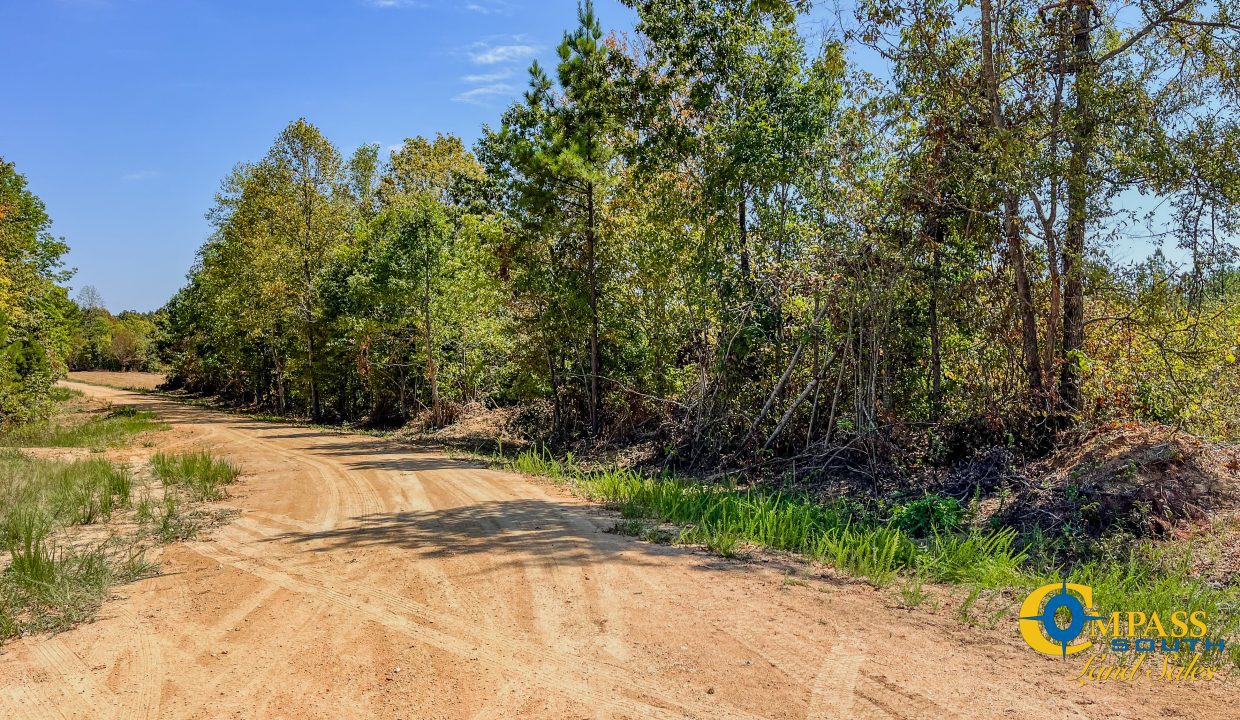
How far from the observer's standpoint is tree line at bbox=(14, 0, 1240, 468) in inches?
366

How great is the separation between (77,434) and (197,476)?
517 inches

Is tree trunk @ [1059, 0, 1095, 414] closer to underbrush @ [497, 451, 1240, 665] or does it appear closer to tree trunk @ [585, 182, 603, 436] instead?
underbrush @ [497, 451, 1240, 665]

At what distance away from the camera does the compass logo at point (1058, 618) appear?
484 cm

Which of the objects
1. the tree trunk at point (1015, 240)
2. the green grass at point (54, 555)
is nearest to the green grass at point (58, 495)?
the green grass at point (54, 555)

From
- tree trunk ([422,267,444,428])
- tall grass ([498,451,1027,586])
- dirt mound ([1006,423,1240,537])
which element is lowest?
tall grass ([498,451,1027,586])

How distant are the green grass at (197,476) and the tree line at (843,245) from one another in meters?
7.61

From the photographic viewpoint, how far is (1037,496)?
27.9ft

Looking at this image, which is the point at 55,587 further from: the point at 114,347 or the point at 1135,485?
the point at 114,347

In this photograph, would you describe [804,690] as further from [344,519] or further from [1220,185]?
[1220,185]

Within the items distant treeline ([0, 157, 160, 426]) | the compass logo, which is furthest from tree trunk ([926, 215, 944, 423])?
distant treeline ([0, 157, 160, 426])

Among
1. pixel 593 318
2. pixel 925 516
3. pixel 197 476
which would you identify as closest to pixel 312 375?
pixel 593 318

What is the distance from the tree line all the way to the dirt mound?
91 cm

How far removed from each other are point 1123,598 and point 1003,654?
57.2 inches

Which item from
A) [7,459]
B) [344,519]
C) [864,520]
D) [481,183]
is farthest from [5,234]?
[864,520]
